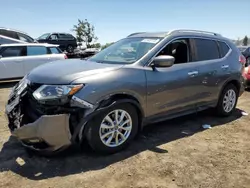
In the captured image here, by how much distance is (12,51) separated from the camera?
397 inches

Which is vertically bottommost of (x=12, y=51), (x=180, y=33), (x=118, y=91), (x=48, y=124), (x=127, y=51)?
(x=48, y=124)

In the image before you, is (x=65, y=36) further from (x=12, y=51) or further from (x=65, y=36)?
(x=12, y=51)

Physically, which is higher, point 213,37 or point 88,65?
point 213,37

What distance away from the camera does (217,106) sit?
227 inches

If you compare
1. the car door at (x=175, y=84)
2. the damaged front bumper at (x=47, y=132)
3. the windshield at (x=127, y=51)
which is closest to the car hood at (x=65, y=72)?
the windshield at (x=127, y=51)

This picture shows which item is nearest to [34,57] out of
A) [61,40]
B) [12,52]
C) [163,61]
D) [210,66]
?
[12,52]

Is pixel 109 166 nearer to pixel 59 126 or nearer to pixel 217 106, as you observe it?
pixel 59 126

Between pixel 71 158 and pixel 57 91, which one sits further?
pixel 71 158

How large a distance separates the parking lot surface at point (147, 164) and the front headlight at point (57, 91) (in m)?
0.83

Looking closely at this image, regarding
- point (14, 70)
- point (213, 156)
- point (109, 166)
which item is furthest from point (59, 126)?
point (14, 70)

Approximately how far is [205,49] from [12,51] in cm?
718

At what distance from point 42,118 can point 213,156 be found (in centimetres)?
234

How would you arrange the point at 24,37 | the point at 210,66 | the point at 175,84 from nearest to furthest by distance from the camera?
the point at 175,84, the point at 210,66, the point at 24,37

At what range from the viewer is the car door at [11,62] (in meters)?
9.79
